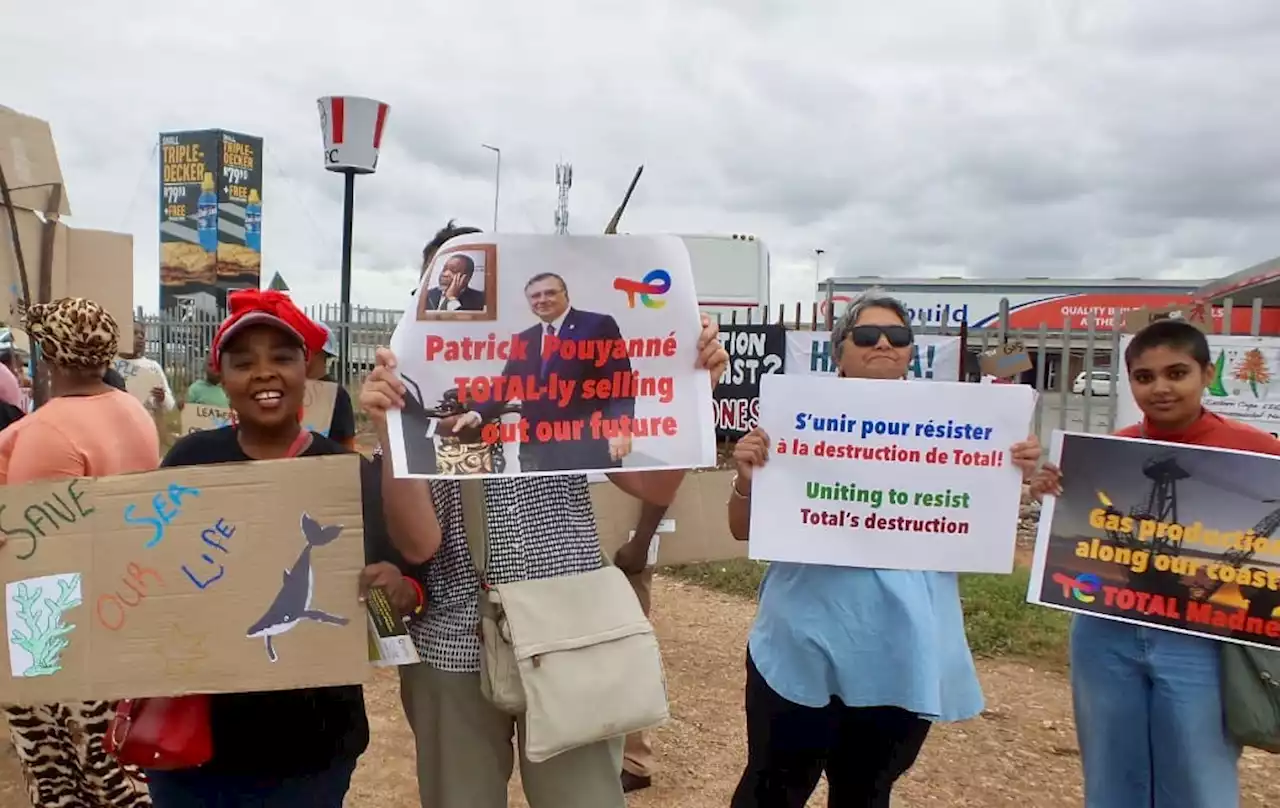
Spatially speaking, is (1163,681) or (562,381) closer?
(562,381)

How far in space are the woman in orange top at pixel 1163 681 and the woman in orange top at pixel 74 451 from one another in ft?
8.88

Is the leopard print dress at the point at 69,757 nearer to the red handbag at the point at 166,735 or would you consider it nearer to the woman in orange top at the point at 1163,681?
the red handbag at the point at 166,735

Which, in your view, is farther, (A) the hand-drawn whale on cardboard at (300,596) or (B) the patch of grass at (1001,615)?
(B) the patch of grass at (1001,615)

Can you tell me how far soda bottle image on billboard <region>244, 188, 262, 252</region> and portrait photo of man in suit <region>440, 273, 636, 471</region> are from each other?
2969cm

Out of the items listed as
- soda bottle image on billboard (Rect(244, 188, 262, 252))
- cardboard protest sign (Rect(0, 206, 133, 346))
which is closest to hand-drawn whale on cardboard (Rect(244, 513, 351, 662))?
cardboard protest sign (Rect(0, 206, 133, 346))

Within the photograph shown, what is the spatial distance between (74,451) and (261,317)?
3.62ft

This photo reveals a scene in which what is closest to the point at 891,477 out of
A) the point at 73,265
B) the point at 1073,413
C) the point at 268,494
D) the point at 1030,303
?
the point at 268,494

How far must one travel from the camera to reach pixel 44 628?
1931 mm

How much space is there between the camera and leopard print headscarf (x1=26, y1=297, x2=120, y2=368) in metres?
2.74

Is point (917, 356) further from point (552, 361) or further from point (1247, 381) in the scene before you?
point (552, 361)

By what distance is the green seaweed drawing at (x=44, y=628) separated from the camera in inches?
75.9

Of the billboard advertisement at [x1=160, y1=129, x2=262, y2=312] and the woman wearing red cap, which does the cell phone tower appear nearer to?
the woman wearing red cap

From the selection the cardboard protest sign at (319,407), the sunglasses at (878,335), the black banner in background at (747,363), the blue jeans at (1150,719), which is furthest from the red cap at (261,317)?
the black banner in background at (747,363)

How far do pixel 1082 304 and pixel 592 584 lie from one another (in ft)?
106
